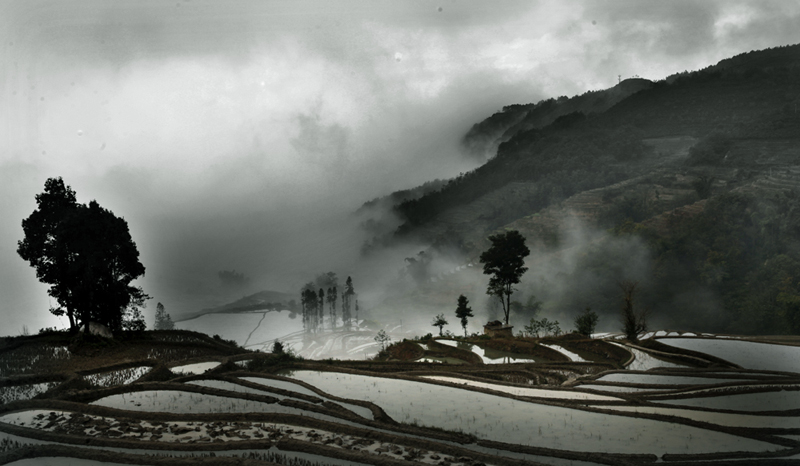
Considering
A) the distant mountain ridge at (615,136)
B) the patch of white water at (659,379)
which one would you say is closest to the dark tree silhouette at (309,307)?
the distant mountain ridge at (615,136)

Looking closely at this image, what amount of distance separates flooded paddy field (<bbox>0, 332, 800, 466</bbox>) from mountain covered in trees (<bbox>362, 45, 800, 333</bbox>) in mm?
26233

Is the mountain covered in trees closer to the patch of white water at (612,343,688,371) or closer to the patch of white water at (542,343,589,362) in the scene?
the patch of white water at (612,343,688,371)

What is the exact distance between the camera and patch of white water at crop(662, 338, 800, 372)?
13.1 metres

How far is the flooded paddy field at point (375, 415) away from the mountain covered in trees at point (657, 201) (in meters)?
26.2

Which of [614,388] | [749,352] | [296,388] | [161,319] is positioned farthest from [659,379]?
[161,319]

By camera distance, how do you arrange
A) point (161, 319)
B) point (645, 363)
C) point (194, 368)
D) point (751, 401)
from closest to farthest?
point (751, 401), point (194, 368), point (645, 363), point (161, 319)

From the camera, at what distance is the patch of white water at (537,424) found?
7.18 m

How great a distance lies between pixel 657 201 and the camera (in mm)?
58094

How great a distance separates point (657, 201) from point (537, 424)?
6113cm

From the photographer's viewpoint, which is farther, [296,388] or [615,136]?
[615,136]

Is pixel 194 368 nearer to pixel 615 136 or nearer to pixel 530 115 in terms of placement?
pixel 615 136

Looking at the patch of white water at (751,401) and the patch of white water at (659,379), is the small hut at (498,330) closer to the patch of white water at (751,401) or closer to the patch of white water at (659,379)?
the patch of white water at (659,379)

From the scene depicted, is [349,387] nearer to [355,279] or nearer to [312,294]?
[312,294]

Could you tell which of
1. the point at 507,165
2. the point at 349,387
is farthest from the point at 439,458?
the point at 507,165
